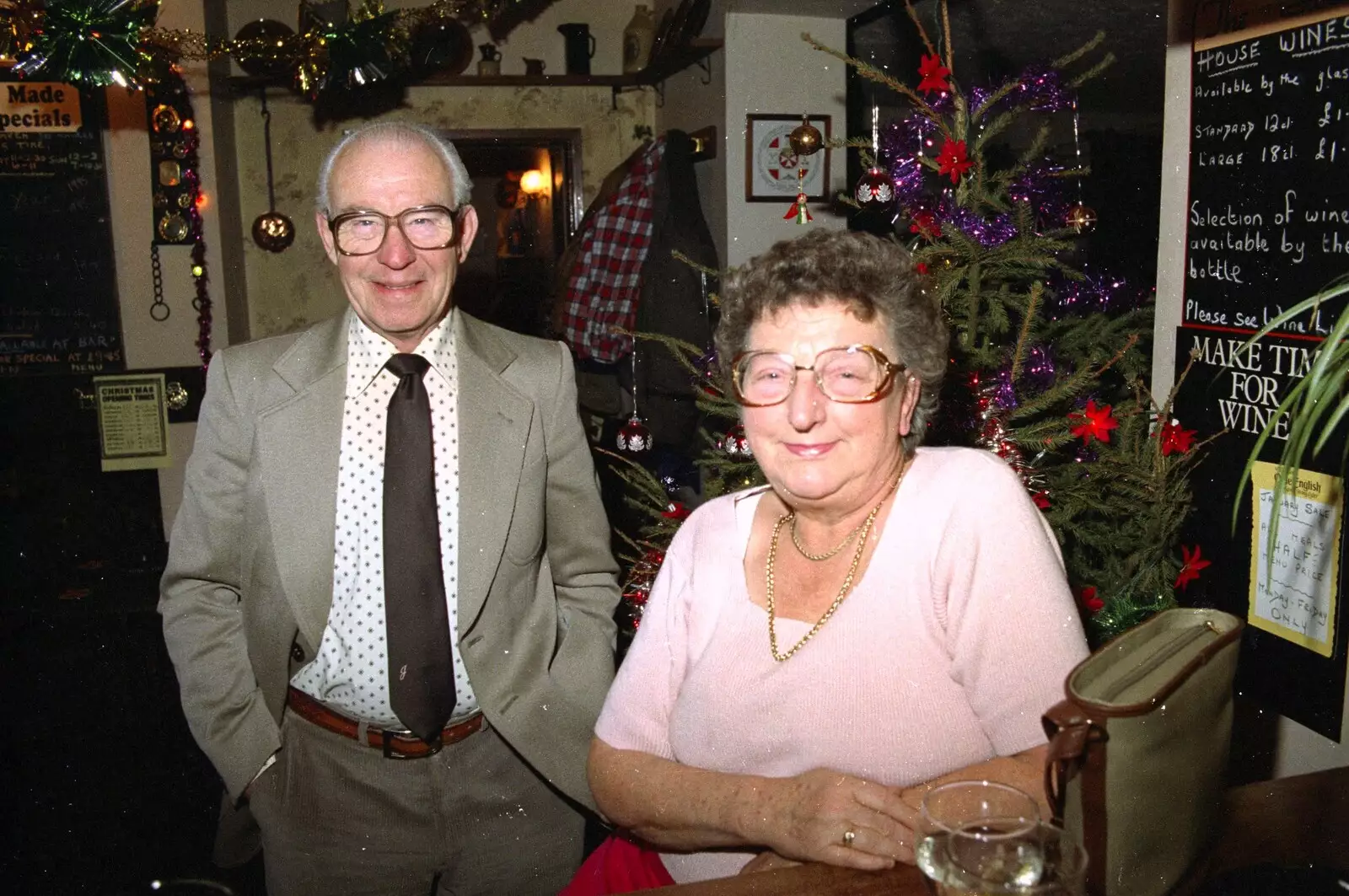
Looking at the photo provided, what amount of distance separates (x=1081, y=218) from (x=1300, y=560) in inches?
36.5

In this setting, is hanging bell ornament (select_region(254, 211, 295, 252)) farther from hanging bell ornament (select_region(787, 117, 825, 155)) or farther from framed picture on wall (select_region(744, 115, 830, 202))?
hanging bell ornament (select_region(787, 117, 825, 155))

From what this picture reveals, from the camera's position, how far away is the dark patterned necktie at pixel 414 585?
5.75ft

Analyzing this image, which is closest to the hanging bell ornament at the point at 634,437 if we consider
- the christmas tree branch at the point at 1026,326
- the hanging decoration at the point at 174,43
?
the christmas tree branch at the point at 1026,326

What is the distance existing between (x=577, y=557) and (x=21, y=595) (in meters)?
3.48

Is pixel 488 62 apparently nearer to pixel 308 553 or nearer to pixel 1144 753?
pixel 308 553

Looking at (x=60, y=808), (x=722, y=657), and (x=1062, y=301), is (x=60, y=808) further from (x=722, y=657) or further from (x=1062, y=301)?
(x=1062, y=301)

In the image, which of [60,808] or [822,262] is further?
[60,808]

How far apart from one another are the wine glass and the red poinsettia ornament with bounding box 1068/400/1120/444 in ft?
4.41

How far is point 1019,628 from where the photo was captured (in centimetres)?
123

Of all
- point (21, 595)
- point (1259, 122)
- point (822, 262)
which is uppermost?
point (1259, 122)

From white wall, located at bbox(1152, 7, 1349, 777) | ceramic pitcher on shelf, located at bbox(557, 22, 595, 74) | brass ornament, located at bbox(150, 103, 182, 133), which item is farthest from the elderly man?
ceramic pitcher on shelf, located at bbox(557, 22, 595, 74)

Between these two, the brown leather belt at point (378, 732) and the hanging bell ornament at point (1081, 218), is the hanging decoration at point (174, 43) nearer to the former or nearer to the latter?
the hanging bell ornament at point (1081, 218)

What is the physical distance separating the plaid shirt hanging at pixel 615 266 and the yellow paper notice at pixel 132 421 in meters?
2.03

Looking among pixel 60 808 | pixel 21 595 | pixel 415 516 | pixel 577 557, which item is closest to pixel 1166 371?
pixel 577 557
